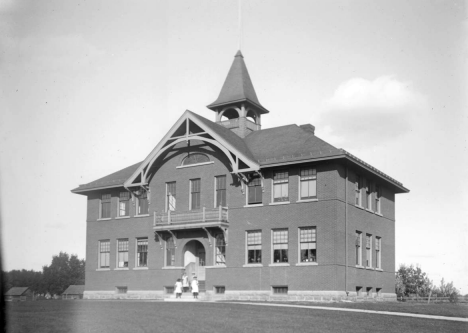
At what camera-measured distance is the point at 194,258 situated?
124ft

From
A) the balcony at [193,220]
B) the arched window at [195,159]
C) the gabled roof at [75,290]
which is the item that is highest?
the arched window at [195,159]

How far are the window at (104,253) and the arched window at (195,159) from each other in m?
8.92

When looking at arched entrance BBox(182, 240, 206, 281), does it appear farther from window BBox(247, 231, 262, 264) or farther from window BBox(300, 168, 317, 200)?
window BBox(300, 168, 317, 200)

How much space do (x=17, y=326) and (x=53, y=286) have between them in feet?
300

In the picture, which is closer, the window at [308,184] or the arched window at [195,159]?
the window at [308,184]

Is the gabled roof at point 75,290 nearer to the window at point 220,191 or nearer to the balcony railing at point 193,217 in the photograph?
the balcony railing at point 193,217

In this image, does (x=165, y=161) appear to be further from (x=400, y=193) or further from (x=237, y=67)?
(x=400, y=193)

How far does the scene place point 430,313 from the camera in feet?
75.3

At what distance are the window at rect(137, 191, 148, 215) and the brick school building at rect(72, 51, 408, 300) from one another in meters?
0.08

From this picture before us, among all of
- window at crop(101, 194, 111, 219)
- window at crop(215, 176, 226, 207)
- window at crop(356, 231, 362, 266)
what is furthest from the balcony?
window at crop(356, 231, 362, 266)

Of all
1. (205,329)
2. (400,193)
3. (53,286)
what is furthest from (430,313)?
(53,286)

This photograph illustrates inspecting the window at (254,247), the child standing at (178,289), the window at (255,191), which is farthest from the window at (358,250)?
the child standing at (178,289)

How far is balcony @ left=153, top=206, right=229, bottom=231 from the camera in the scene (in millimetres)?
35594

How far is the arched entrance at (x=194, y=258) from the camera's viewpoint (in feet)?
123
